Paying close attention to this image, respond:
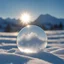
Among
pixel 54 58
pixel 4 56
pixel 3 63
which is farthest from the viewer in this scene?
pixel 54 58

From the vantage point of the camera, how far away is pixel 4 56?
539 centimetres

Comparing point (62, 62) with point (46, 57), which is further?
point (46, 57)

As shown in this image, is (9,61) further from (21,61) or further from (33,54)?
(33,54)

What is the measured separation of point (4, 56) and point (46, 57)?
3.86ft

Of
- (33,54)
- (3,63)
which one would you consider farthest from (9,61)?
(33,54)

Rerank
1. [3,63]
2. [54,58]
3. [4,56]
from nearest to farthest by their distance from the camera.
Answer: [3,63] < [4,56] < [54,58]

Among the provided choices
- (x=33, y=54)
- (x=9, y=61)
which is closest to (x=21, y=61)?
(x=9, y=61)

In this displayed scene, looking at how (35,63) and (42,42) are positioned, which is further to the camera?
(42,42)

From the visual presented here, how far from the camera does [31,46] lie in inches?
239

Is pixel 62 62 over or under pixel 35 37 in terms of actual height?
under

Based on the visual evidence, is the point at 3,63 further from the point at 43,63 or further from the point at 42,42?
the point at 42,42

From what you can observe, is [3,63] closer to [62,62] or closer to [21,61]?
[21,61]

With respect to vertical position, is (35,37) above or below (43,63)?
above

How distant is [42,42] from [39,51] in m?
0.27
